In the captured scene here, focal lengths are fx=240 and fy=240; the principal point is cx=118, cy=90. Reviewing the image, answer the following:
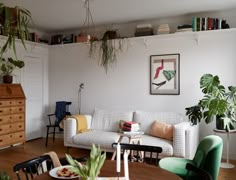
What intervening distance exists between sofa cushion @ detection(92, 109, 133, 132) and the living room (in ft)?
1.20

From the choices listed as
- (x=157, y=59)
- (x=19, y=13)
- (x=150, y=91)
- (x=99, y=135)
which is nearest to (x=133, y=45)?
(x=157, y=59)

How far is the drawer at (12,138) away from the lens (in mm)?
4453

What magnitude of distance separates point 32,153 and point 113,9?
3.03 meters

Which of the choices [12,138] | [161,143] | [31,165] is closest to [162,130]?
[161,143]

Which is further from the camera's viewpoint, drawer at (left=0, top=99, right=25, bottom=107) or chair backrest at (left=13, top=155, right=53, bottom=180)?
drawer at (left=0, top=99, right=25, bottom=107)

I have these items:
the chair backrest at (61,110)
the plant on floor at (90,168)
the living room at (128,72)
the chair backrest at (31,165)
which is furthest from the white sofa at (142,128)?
the plant on floor at (90,168)

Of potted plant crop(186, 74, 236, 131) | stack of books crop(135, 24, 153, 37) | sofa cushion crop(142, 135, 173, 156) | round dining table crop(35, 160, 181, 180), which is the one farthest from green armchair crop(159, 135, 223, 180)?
stack of books crop(135, 24, 153, 37)

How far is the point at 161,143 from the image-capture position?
3.76 meters

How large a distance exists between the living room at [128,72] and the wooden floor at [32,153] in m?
0.58

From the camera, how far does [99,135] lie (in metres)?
4.27

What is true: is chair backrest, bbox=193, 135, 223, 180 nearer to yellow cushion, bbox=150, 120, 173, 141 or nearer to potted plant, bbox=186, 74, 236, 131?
potted plant, bbox=186, 74, 236, 131

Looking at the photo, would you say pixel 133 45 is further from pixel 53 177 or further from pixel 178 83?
pixel 53 177

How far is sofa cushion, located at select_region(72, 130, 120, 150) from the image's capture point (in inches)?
158

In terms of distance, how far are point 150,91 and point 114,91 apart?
827 millimetres
